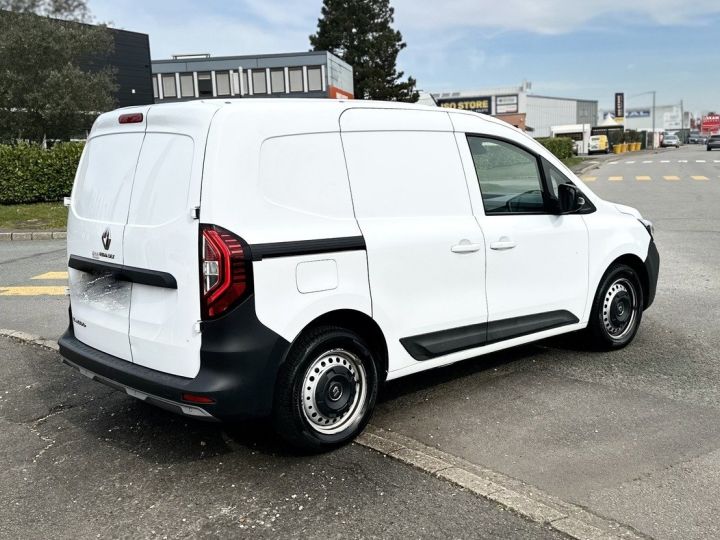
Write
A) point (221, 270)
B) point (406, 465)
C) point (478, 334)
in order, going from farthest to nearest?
point (478, 334) → point (406, 465) → point (221, 270)

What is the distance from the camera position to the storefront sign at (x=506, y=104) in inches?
4035

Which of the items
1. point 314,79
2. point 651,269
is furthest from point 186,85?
Result: point 651,269

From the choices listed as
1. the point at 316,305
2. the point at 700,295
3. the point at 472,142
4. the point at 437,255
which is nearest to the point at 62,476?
the point at 316,305

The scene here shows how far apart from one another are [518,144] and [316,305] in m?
2.13

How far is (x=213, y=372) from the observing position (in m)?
3.34

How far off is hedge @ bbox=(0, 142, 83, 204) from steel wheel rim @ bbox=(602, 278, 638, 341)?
15.7 meters

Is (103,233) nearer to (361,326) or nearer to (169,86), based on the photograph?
(361,326)

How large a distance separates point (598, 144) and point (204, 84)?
36.1 metres

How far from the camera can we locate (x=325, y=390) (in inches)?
146

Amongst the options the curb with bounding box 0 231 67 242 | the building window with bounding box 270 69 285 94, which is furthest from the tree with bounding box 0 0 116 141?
the building window with bounding box 270 69 285 94

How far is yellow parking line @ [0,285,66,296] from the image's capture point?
8422 millimetres

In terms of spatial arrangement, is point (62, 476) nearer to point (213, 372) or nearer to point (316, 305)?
point (213, 372)

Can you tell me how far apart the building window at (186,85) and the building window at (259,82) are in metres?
5.56

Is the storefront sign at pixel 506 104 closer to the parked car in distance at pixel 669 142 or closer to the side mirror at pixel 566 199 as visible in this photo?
the parked car in distance at pixel 669 142
